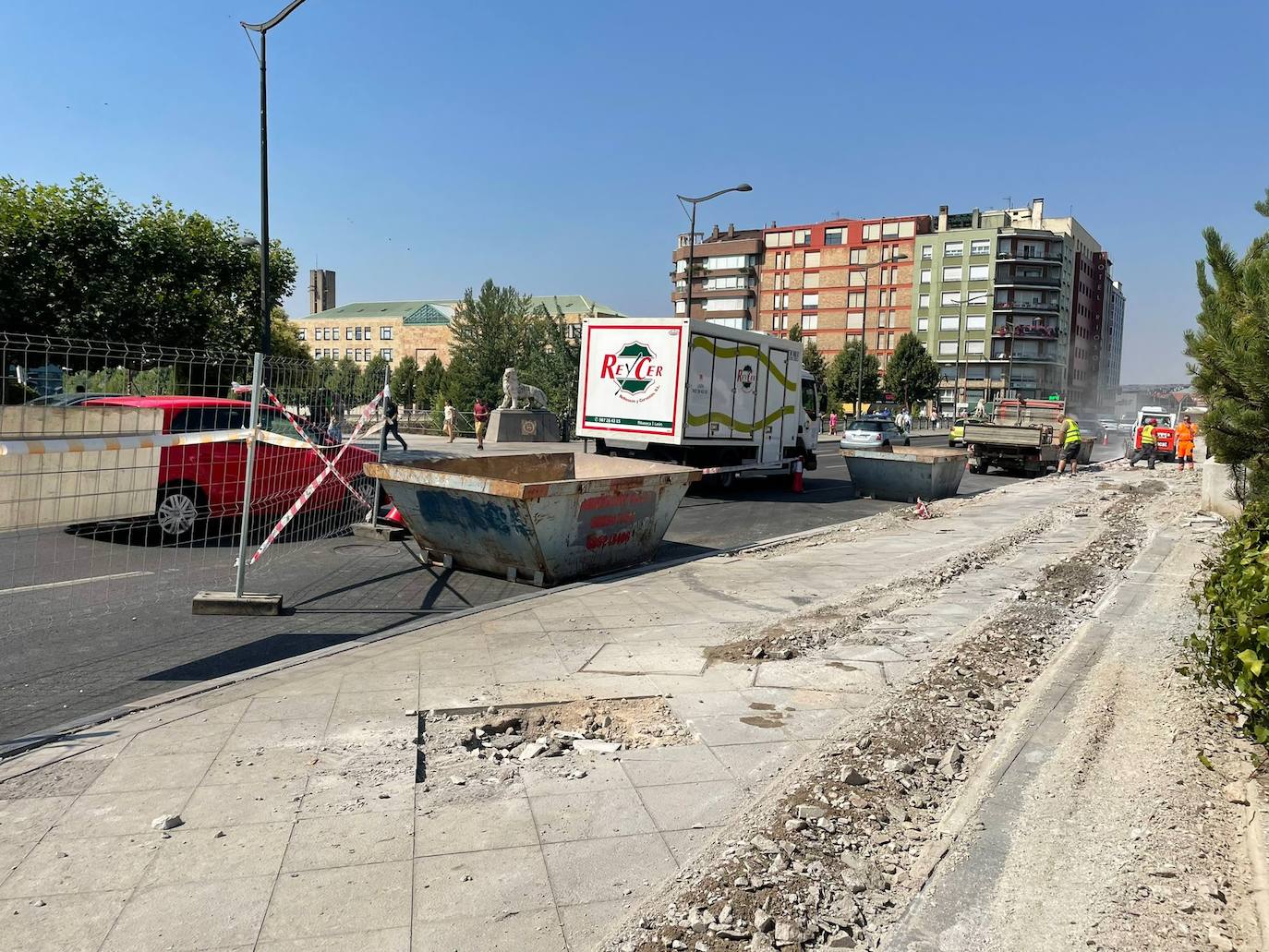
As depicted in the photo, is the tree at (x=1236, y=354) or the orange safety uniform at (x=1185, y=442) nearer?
the tree at (x=1236, y=354)

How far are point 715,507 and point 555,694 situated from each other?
1098cm

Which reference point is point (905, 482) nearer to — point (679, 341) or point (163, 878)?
point (679, 341)

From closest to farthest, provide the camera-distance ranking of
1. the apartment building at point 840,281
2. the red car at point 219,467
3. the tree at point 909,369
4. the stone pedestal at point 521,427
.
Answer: the red car at point 219,467
the stone pedestal at point 521,427
the tree at point 909,369
the apartment building at point 840,281

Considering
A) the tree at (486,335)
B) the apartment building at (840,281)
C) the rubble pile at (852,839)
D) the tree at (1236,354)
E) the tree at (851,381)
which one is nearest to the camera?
the rubble pile at (852,839)

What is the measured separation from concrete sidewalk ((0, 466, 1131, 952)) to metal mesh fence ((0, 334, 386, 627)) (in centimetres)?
183

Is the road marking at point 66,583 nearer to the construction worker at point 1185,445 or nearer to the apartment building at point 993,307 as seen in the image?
the construction worker at point 1185,445

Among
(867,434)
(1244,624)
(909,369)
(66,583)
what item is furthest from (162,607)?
(909,369)

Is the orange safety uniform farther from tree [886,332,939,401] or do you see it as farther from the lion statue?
tree [886,332,939,401]

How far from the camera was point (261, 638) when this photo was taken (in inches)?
257

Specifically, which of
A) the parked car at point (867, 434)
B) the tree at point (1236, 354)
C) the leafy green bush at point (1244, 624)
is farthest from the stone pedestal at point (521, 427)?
the leafy green bush at point (1244, 624)

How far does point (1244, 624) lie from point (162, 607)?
7.32m

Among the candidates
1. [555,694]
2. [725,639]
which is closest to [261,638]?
[555,694]

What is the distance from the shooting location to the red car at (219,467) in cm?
696

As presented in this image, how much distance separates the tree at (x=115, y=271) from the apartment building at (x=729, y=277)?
84.2 m
